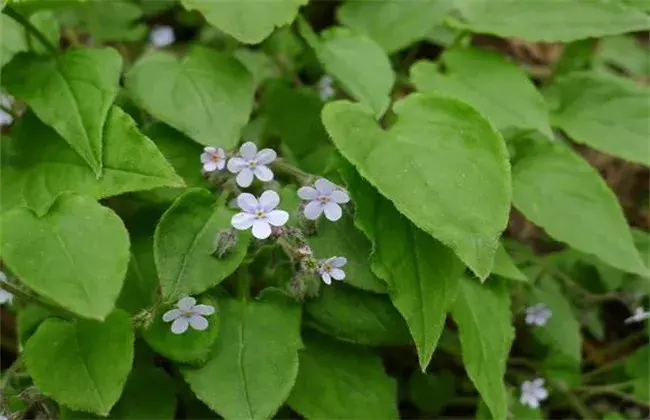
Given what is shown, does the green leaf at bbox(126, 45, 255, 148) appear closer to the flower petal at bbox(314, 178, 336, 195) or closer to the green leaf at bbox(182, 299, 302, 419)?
the flower petal at bbox(314, 178, 336, 195)

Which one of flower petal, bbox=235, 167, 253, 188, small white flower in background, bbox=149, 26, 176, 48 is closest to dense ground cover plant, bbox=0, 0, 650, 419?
flower petal, bbox=235, 167, 253, 188

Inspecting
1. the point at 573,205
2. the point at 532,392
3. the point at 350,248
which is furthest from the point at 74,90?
the point at 532,392

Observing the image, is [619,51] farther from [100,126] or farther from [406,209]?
[100,126]

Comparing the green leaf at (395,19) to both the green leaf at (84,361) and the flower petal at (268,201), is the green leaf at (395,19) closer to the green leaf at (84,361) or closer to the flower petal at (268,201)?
the flower petal at (268,201)

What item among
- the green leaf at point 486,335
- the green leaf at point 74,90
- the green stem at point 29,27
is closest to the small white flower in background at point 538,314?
the green leaf at point 486,335

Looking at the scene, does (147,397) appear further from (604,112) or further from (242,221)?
(604,112)

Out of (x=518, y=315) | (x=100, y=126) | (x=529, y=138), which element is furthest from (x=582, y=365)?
(x=100, y=126)
